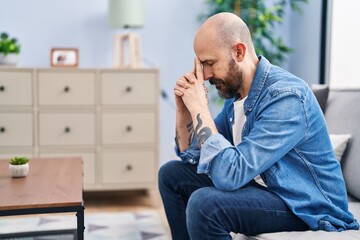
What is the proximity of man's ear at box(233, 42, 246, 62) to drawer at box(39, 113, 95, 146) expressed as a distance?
6.05 feet

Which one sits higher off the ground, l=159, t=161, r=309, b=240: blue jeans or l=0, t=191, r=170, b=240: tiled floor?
l=159, t=161, r=309, b=240: blue jeans

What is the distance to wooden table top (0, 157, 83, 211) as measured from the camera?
167cm

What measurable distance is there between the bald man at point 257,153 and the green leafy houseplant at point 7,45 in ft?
6.42

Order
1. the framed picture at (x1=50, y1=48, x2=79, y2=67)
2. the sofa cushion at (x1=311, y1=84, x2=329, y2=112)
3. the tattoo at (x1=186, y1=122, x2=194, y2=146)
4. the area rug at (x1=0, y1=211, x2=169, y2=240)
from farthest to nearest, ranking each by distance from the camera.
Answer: the framed picture at (x1=50, y1=48, x2=79, y2=67) < the area rug at (x1=0, y1=211, x2=169, y2=240) < the sofa cushion at (x1=311, y1=84, x2=329, y2=112) < the tattoo at (x1=186, y1=122, x2=194, y2=146)

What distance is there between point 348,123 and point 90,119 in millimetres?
1724

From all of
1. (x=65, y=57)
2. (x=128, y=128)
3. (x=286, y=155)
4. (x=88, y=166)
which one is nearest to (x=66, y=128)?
(x=88, y=166)

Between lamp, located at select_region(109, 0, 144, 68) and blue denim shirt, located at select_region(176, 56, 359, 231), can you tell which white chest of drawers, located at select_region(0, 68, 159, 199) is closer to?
lamp, located at select_region(109, 0, 144, 68)

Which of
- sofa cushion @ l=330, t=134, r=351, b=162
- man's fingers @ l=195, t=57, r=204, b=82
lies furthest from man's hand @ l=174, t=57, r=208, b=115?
sofa cushion @ l=330, t=134, r=351, b=162

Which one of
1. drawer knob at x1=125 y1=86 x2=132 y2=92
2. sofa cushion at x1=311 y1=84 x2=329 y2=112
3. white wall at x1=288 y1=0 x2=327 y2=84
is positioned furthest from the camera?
white wall at x1=288 y1=0 x2=327 y2=84

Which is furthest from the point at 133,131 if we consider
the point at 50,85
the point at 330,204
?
the point at 330,204

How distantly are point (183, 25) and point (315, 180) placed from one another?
2482mm

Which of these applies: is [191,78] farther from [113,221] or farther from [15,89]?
[15,89]

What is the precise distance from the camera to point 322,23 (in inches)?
139

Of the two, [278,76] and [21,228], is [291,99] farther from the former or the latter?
[21,228]
